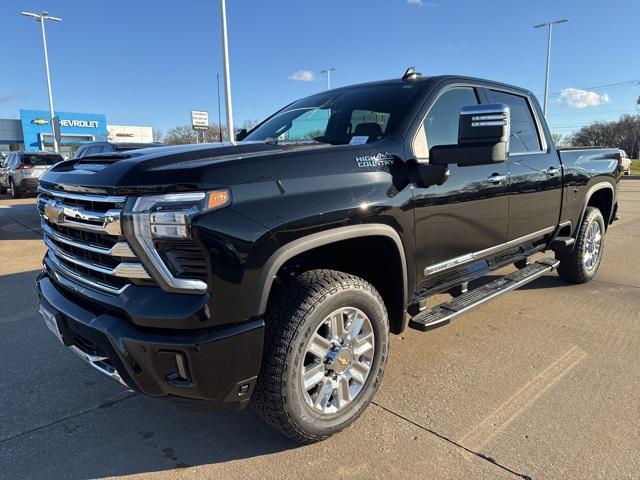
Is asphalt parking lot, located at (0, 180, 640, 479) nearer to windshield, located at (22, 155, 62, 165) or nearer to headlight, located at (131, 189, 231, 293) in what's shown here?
headlight, located at (131, 189, 231, 293)

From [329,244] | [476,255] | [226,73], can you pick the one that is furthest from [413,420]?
[226,73]

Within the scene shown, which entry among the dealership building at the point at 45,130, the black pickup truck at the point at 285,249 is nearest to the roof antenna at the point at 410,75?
the black pickup truck at the point at 285,249

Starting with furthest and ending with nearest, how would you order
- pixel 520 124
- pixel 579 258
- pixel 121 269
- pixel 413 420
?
pixel 579 258 < pixel 520 124 < pixel 413 420 < pixel 121 269

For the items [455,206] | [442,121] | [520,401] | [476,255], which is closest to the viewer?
[520,401]

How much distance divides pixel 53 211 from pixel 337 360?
1.71m

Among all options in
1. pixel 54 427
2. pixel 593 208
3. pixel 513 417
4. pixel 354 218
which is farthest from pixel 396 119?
pixel 593 208

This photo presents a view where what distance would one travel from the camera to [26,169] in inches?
672

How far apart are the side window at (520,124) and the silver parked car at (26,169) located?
16.2 metres

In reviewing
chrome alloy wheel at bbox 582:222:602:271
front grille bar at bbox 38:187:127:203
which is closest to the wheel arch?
front grille bar at bbox 38:187:127:203

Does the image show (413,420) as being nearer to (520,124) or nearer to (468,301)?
(468,301)

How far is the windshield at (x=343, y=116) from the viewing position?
317cm

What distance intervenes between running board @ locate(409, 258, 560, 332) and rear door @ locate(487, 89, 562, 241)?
1.15 feet

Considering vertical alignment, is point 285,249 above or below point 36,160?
below

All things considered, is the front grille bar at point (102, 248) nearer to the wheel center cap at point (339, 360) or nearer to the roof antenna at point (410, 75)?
the wheel center cap at point (339, 360)
